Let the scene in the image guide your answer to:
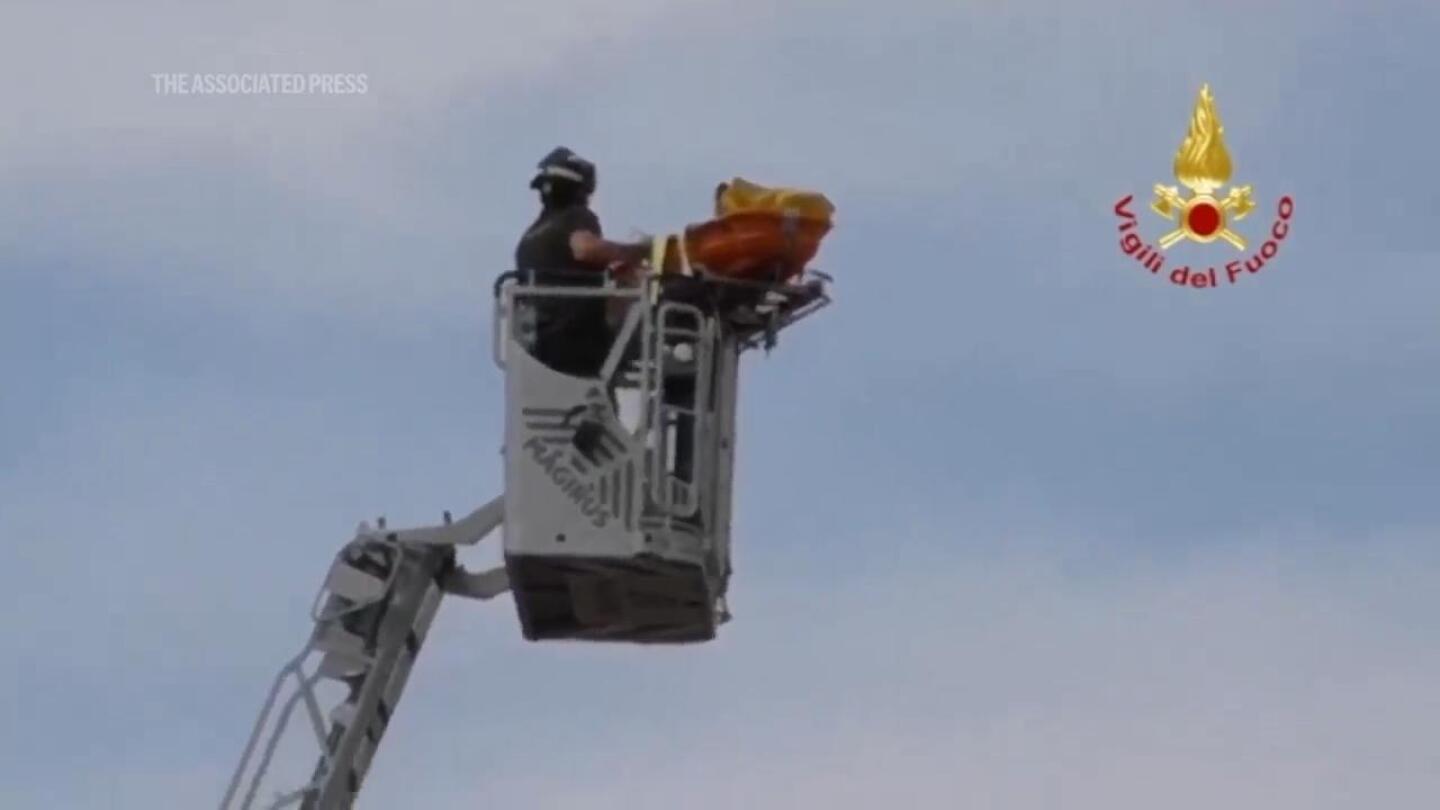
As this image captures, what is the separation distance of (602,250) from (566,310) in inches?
16.5

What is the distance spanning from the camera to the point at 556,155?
2480cm

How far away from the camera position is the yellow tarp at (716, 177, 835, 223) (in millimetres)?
24172

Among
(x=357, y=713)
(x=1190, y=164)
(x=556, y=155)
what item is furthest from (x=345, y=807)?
(x=1190, y=164)

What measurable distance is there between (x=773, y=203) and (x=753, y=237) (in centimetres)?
24

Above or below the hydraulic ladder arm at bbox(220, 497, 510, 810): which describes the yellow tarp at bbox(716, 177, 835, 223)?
above

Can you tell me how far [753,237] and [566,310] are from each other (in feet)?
3.99

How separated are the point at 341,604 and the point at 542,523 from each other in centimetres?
186

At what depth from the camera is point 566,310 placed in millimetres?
24391

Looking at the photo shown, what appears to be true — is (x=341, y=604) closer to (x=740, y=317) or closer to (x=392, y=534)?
(x=392, y=534)

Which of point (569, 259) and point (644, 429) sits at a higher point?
point (569, 259)

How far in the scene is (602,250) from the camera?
24.4 metres

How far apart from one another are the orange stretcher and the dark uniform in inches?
19.9

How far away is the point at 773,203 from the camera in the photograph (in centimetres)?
2417

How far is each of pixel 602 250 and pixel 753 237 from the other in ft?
3.10
